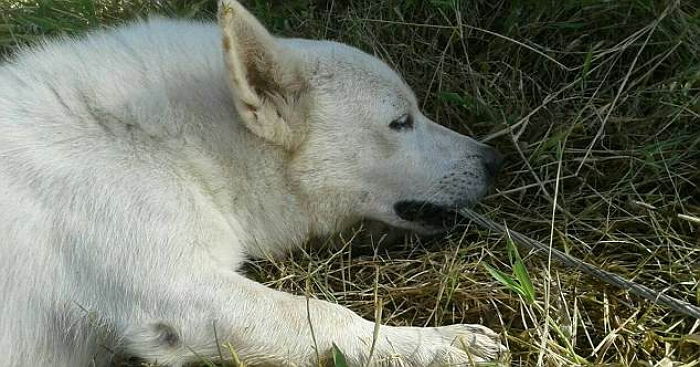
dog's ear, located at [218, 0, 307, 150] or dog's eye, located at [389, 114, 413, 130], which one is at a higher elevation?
dog's ear, located at [218, 0, 307, 150]

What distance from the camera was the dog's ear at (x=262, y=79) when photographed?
2562 mm

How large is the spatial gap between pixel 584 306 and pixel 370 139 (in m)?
0.96

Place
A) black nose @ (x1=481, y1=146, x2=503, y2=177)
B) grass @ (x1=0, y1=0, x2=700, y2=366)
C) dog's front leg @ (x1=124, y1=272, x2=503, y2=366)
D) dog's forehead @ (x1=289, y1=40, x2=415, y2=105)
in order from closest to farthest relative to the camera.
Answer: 1. dog's front leg @ (x1=124, y1=272, x2=503, y2=366)
2. grass @ (x1=0, y1=0, x2=700, y2=366)
3. dog's forehead @ (x1=289, y1=40, x2=415, y2=105)
4. black nose @ (x1=481, y1=146, x2=503, y2=177)

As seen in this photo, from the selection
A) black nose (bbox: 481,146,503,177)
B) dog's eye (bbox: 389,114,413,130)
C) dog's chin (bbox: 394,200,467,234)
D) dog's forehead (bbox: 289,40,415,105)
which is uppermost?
dog's forehead (bbox: 289,40,415,105)

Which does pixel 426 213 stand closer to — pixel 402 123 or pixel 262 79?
pixel 402 123

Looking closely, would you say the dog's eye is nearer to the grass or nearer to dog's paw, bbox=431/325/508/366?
the grass

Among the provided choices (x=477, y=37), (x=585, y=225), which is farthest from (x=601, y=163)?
(x=477, y=37)

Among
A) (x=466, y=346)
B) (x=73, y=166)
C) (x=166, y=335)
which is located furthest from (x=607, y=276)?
(x=73, y=166)

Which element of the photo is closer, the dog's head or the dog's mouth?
the dog's head

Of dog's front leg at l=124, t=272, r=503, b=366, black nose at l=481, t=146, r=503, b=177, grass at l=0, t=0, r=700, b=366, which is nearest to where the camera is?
dog's front leg at l=124, t=272, r=503, b=366

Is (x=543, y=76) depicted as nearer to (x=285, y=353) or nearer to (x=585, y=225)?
(x=585, y=225)

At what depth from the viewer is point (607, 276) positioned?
2.74m

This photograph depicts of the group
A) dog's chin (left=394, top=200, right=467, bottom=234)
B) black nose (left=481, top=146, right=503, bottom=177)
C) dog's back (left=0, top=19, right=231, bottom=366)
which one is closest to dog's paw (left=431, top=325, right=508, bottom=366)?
dog's chin (left=394, top=200, right=467, bottom=234)

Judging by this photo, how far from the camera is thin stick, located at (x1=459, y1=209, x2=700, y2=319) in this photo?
2.62 m
